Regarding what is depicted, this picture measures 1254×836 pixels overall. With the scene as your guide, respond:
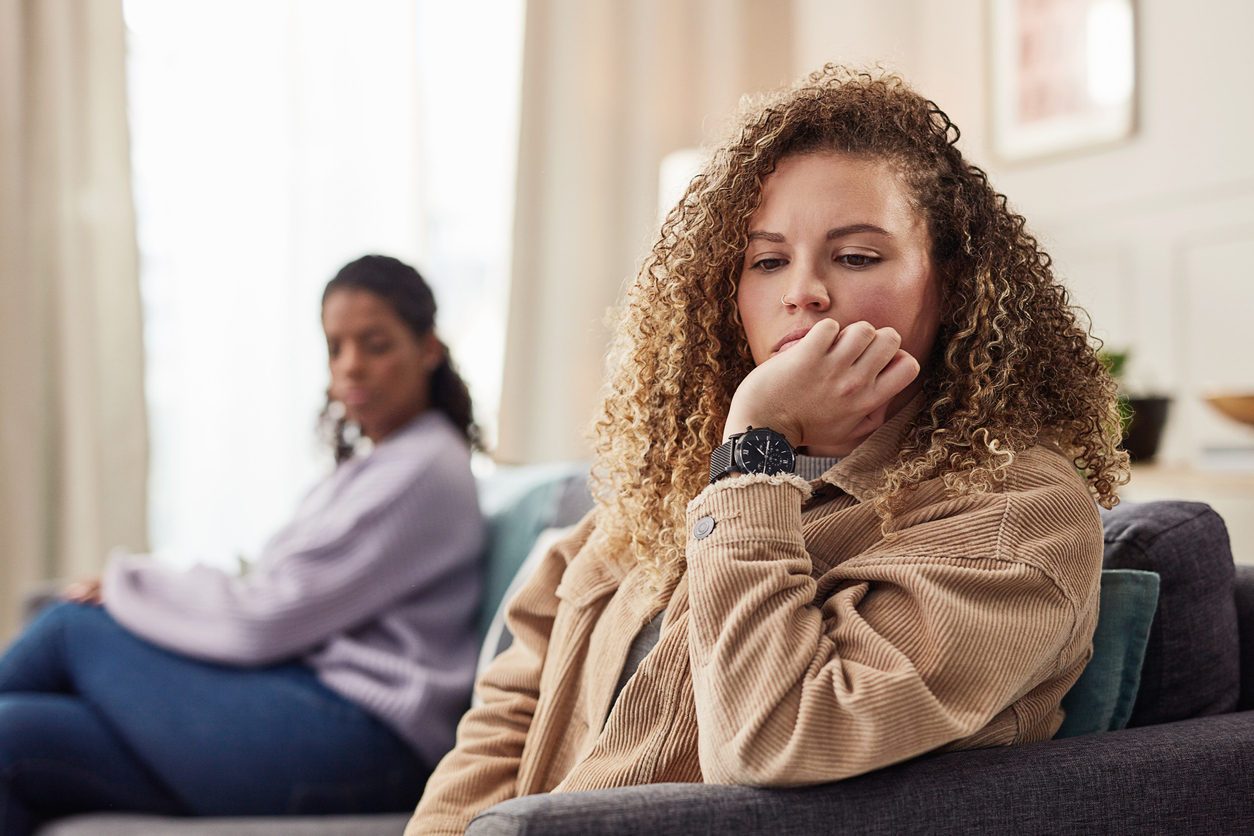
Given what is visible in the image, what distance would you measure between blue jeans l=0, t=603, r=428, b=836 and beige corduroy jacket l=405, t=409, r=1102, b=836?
25.9 inches

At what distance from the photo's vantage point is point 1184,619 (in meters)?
0.99

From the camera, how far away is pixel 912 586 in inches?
31.0

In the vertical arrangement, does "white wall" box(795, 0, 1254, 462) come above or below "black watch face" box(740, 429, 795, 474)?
above

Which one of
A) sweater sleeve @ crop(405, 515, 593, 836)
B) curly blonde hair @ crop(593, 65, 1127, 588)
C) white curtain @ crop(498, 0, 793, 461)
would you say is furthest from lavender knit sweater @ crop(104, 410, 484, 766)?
white curtain @ crop(498, 0, 793, 461)

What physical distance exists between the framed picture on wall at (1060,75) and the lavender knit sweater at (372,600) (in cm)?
176

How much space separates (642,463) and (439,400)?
3.30 ft

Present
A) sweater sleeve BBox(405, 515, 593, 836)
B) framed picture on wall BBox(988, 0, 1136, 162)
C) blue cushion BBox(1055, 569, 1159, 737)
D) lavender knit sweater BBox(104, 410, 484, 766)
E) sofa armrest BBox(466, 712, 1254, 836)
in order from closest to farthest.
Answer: sofa armrest BBox(466, 712, 1254, 836), blue cushion BBox(1055, 569, 1159, 737), sweater sleeve BBox(405, 515, 593, 836), lavender knit sweater BBox(104, 410, 484, 766), framed picture on wall BBox(988, 0, 1136, 162)

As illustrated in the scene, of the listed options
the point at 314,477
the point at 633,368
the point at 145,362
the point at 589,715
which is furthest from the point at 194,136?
the point at 589,715

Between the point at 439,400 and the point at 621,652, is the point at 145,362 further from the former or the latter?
the point at 621,652

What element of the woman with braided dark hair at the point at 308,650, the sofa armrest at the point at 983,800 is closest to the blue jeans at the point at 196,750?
the woman with braided dark hair at the point at 308,650

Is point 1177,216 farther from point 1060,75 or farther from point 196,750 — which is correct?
point 196,750

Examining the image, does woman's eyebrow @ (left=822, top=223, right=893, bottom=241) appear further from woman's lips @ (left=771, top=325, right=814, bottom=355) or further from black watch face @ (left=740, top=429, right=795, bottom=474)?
black watch face @ (left=740, top=429, right=795, bottom=474)

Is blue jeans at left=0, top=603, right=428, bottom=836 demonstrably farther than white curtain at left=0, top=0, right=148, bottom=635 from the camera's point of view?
No

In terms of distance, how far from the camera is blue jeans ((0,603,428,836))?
1.45 meters
